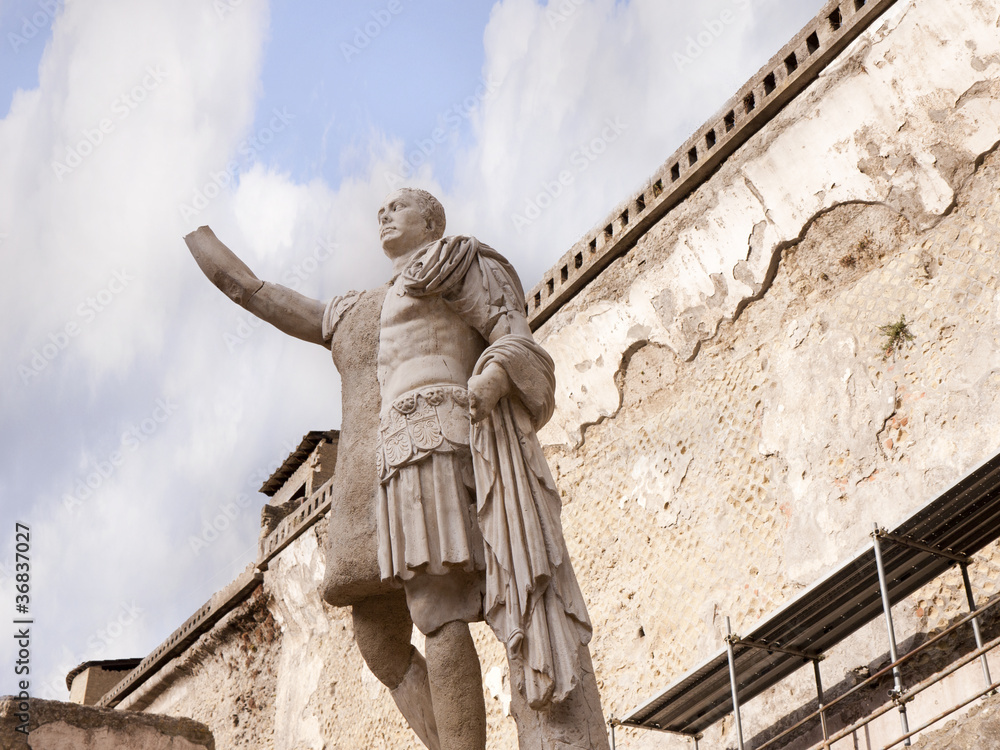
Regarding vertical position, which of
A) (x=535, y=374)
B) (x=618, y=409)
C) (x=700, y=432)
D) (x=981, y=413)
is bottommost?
(x=535, y=374)

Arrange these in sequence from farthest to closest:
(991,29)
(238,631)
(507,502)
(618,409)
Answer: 1. (238,631)
2. (618,409)
3. (991,29)
4. (507,502)

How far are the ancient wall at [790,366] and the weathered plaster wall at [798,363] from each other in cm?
1

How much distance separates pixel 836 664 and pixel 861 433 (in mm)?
1322

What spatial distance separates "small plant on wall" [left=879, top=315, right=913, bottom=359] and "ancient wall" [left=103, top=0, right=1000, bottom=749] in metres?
0.04

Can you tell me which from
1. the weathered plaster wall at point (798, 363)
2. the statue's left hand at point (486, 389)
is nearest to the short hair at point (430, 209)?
the statue's left hand at point (486, 389)

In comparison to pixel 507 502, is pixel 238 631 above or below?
above

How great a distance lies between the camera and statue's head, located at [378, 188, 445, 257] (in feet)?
13.1

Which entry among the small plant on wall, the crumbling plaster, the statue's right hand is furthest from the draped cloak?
the crumbling plaster

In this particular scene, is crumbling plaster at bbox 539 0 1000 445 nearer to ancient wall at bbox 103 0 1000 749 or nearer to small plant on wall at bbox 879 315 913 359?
ancient wall at bbox 103 0 1000 749

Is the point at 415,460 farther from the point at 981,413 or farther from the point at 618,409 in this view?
the point at 618,409

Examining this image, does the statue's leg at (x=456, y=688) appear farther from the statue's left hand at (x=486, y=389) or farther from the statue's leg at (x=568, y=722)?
the statue's left hand at (x=486, y=389)

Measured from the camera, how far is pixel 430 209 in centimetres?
406

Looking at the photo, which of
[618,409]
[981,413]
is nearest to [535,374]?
[981,413]

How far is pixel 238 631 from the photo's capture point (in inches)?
548
